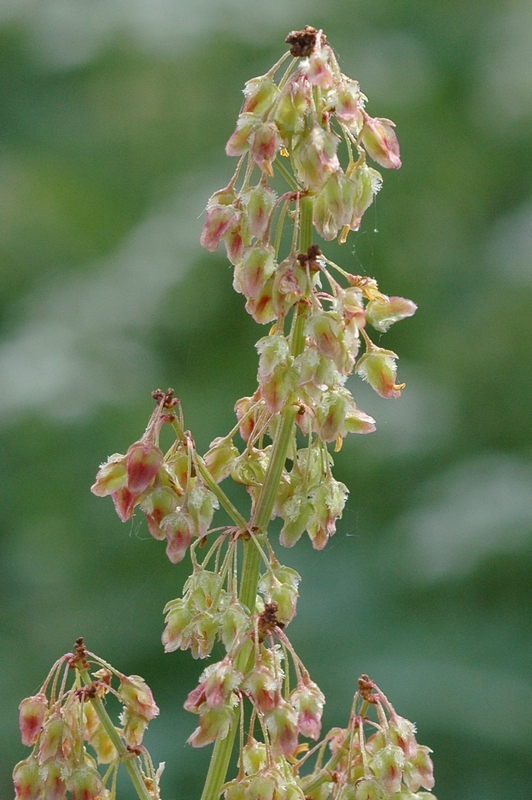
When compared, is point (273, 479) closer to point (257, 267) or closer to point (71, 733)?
point (257, 267)

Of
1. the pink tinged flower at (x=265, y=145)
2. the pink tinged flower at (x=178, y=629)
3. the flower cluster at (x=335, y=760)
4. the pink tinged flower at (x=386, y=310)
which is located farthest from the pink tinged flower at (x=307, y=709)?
the pink tinged flower at (x=265, y=145)

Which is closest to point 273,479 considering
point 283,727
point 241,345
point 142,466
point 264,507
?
point 264,507

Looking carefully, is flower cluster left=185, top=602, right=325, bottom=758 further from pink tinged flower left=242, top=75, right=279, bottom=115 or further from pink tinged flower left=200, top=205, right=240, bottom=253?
pink tinged flower left=242, top=75, right=279, bottom=115

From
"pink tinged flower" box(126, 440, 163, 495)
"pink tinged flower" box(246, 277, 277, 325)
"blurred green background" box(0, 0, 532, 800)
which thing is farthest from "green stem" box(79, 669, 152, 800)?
"blurred green background" box(0, 0, 532, 800)

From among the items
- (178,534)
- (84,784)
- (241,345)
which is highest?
(241,345)

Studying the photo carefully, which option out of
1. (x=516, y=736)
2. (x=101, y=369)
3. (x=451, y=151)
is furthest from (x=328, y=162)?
(x=451, y=151)

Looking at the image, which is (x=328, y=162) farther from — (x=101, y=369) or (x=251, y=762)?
(x=101, y=369)

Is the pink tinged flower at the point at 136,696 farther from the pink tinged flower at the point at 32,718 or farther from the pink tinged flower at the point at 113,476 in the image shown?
the pink tinged flower at the point at 113,476
